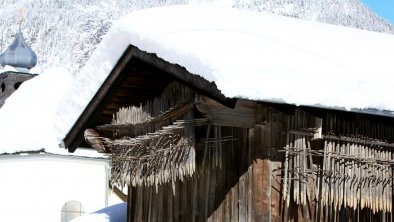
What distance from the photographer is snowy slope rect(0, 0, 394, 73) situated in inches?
4075

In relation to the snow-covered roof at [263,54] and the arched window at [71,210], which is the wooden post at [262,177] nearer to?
the snow-covered roof at [263,54]

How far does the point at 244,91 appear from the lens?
16.5 feet

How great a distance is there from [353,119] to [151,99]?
2.12m

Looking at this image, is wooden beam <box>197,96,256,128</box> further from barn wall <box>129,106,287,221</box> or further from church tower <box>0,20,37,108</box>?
church tower <box>0,20,37,108</box>

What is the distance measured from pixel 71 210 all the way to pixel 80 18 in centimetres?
8739

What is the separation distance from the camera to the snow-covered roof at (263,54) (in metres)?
5.14

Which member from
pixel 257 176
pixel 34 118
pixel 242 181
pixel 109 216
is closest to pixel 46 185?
pixel 34 118

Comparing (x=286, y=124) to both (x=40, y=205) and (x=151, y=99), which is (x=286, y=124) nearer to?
Result: (x=151, y=99)

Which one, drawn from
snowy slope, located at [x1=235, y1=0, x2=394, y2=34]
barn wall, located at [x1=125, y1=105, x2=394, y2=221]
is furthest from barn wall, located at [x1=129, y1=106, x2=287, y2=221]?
snowy slope, located at [x1=235, y1=0, x2=394, y2=34]

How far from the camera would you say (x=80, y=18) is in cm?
10994

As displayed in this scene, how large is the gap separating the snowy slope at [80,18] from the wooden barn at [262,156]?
91568 mm

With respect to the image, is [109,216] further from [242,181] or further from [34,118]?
[34,118]

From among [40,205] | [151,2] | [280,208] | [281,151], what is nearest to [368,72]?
[281,151]

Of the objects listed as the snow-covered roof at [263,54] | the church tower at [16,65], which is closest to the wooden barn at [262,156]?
the snow-covered roof at [263,54]
